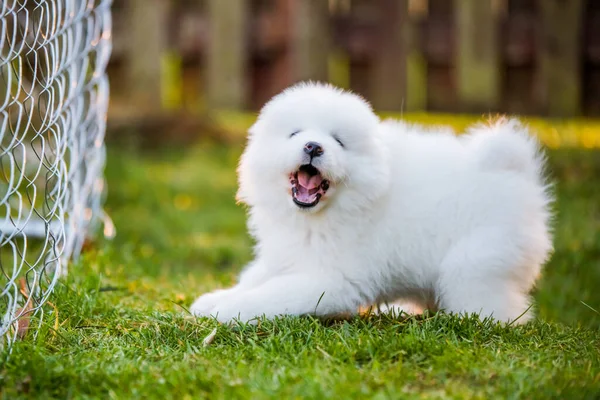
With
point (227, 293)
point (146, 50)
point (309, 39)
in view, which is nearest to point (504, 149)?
point (227, 293)

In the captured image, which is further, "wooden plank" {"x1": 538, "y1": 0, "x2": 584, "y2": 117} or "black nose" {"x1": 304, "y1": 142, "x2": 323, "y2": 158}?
"wooden plank" {"x1": 538, "y1": 0, "x2": 584, "y2": 117}

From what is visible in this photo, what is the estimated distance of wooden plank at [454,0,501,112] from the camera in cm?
745

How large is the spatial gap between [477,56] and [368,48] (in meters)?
1.05

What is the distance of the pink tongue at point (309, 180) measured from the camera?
2904 millimetres

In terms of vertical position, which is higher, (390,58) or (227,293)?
(390,58)

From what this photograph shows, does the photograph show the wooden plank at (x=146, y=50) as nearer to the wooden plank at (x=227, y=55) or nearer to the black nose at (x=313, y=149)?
the wooden plank at (x=227, y=55)

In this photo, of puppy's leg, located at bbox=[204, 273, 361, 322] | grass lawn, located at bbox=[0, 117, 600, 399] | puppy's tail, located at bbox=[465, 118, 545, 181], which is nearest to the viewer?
grass lawn, located at bbox=[0, 117, 600, 399]

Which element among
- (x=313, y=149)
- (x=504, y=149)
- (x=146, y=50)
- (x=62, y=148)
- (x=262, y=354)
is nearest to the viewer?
(x=262, y=354)

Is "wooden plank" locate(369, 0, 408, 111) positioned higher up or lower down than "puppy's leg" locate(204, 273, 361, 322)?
higher up

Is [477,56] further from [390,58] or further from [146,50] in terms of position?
[146,50]

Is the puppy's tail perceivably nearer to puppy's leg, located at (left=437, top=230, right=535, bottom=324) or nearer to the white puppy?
the white puppy

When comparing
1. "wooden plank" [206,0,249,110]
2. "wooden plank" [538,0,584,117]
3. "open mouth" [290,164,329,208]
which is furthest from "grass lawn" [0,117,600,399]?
"wooden plank" [538,0,584,117]

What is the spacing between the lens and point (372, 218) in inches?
118

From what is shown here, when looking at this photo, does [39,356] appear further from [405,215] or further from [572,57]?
[572,57]
